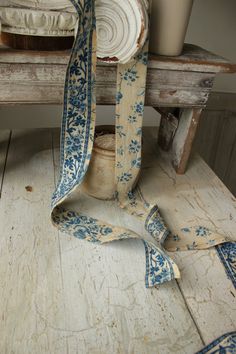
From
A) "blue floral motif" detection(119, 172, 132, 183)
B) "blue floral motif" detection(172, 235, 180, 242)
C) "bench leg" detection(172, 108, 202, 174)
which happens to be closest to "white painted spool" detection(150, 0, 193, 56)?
"bench leg" detection(172, 108, 202, 174)

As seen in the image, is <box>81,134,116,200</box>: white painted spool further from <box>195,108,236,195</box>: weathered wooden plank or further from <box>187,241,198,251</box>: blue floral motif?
<box>195,108,236,195</box>: weathered wooden plank

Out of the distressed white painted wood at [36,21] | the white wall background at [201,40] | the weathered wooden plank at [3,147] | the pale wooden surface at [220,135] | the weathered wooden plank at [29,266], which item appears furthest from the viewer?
the pale wooden surface at [220,135]

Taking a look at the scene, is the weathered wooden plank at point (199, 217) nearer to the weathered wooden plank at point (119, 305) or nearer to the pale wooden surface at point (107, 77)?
the weathered wooden plank at point (119, 305)

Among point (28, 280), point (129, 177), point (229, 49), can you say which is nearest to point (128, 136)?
point (129, 177)

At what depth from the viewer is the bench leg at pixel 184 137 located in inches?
27.5

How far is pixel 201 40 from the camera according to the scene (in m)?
0.99

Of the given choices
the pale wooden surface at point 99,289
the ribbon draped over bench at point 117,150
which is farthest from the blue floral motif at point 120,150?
the pale wooden surface at point 99,289

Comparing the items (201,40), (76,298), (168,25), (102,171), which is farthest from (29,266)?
(201,40)

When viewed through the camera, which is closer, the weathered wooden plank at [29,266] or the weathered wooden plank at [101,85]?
the weathered wooden plank at [29,266]

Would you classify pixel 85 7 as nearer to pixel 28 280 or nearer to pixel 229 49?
pixel 28 280

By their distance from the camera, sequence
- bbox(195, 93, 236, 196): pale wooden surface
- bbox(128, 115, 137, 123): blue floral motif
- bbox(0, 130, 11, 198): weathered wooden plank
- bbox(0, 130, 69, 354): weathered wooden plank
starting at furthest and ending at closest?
bbox(195, 93, 236, 196): pale wooden surface → bbox(0, 130, 11, 198): weathered wooden plank → bbox(128, 115, 137, 123): blue floral motif → bbox(0, 130, 69, 354): weathered wooden plank

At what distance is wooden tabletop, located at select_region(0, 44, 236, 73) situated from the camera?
1.77 ft

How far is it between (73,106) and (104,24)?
14cm

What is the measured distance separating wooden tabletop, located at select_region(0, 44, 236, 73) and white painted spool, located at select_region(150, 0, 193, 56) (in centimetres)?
2
